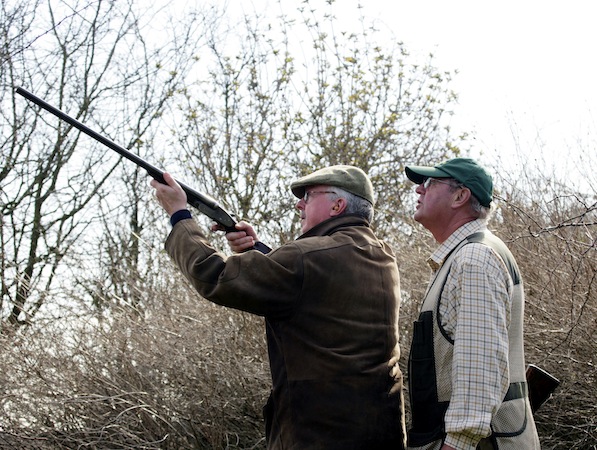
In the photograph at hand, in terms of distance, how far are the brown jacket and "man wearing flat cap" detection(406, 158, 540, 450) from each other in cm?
20

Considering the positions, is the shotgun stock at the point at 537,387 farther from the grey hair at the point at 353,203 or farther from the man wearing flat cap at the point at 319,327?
the grey hair at the point at 353,203

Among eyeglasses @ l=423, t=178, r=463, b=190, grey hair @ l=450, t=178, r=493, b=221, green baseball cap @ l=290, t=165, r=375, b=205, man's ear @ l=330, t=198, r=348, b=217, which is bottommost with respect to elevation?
grey hair @ l=450, t=178, r=493, b=221

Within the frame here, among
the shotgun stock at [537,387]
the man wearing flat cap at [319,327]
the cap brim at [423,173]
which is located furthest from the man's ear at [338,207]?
the shotgun stock at [537,387]

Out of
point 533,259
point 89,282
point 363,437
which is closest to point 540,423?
point 533,259

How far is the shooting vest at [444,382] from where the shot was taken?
10.6 ft

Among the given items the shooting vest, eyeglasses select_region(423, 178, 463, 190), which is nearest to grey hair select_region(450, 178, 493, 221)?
eyeglasses select_region(423, 178, 463, 190)

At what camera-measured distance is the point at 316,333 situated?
3.49 m

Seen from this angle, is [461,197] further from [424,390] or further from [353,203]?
[424,390]

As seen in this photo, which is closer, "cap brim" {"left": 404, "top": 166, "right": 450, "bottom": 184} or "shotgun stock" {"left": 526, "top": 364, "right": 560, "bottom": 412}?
"cap brim" {"left": 404, "top": 166, "right": 450, "bottom": 184}

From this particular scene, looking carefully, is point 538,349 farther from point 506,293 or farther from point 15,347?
point 15,347

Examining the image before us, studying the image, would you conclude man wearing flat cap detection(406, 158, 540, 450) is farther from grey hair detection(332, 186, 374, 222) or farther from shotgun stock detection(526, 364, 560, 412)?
shotgun stock detection(526, 364, 560, 412)

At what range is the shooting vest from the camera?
3234 millimetres

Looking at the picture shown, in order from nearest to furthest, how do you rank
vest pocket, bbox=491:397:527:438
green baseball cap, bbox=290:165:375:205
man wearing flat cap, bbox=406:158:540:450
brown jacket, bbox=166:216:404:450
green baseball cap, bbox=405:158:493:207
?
man wearing flat cap, bbox=406:158:540:450
vest pocket, bbox=491:397:527:438
brown jacket, bbox=166:216:404:450
green baseball cap, bbox=405:158:493:207
green baseball cap, bbox=290:165:375:205

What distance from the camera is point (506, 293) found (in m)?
3.27
